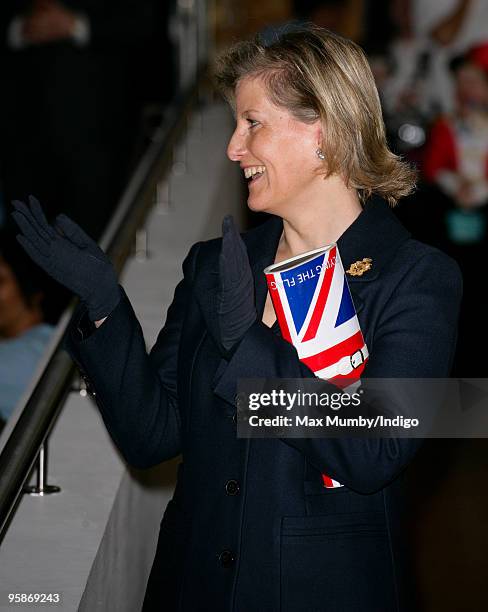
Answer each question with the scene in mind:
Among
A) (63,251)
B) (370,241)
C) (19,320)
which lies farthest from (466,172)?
(63,251)

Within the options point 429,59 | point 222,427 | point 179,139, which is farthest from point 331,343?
point 429,59

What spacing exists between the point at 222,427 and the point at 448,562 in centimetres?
220

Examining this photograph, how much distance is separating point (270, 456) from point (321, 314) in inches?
10.3

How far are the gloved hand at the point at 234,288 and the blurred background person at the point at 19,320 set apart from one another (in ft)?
7.62

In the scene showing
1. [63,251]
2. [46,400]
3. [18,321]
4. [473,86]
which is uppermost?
[473,86]

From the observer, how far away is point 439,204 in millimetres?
6211

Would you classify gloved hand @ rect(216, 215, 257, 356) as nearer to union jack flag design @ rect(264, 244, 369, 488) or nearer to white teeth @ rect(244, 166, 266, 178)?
union jack flag design @ rect(264, 244, 369, 488)

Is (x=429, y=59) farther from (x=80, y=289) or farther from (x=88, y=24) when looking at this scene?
(x=80, y=289)

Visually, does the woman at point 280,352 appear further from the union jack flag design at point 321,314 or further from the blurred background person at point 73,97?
the blurred background person at point 73,97

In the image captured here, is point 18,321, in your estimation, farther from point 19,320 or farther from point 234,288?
point 234,288

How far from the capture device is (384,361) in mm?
1804

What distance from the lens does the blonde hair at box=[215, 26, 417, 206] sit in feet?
6.19

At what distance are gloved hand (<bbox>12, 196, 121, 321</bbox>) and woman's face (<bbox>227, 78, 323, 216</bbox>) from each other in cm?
27

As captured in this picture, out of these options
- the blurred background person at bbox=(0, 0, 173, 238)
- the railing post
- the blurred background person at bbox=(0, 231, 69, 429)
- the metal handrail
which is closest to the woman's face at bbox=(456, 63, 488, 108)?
the blurred background person at bbox=(0, 0, 173, 238)
